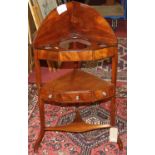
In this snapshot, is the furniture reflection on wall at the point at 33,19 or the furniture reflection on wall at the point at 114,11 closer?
the furniture reflection on wall at the point at 33,19

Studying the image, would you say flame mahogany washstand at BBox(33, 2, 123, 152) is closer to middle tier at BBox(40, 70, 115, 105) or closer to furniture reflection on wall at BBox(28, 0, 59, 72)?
middle tier at BBox(40, 70, 115, 105)

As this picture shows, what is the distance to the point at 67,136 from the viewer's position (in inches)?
88.5

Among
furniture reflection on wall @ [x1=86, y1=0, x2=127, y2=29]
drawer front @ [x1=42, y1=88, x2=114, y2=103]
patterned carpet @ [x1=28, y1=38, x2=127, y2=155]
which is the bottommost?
patterned carpet @ [x1=28, y1=38, x2=127, y2=155]

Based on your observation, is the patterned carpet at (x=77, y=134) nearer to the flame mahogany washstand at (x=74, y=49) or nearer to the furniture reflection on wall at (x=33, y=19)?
the flame mahogany washstand at (x=74, y=49)

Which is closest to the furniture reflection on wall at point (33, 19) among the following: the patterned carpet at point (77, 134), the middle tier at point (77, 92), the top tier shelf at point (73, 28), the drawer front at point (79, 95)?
the patterned carpet at point (77, 134)

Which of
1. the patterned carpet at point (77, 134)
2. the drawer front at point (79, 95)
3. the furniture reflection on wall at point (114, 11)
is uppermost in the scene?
the furniture reflection on wall at point (114, 11)

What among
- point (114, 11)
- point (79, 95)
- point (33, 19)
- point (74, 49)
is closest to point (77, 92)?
point (79, 95)

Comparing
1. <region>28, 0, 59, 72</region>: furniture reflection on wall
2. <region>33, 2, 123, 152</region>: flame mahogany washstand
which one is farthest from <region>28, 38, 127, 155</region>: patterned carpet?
<region>28, 0, 59, 72</region>: furniture reflection on wall

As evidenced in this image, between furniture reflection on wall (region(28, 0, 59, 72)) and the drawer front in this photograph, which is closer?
the drawer front

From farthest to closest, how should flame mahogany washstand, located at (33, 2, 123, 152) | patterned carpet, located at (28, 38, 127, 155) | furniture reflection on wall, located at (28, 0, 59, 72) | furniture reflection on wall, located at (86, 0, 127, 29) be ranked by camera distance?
furniture reflection on wall, located at (86, 0, 127, 29), furniture reflection on wall, located at (28, 0, 59, 72), patterned carpet, located at (28, 38, 127, 155), flame mahogany washstand, located at (33, 2, 123, 152)

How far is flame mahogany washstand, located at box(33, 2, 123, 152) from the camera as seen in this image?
180 centimetres

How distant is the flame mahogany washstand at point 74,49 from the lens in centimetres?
180

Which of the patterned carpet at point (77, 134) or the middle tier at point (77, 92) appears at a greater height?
the middle tier at point (77, 92)
